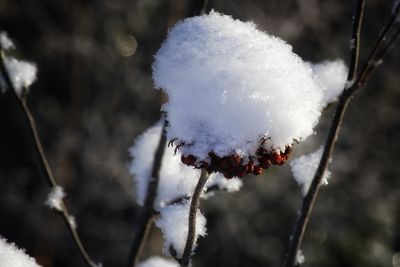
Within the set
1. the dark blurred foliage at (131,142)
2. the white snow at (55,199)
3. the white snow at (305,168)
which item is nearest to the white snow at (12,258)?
the white snow at (55,199)

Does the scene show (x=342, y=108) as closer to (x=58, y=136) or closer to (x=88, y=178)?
(x=88, y=178)

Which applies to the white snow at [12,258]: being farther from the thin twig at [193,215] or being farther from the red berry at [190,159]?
the red berry at [190,159]

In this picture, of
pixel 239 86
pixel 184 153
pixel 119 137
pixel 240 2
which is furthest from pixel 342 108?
pixel 240 2

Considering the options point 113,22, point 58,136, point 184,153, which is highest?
point 113,22

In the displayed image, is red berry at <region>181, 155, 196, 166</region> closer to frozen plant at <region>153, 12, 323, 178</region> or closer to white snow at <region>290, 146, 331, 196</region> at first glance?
frozen plant at <region>153, 12, 323, 178</region>

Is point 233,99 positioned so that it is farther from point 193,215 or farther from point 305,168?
point 305,168

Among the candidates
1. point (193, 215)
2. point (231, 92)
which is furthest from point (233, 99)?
point (193, 215)
